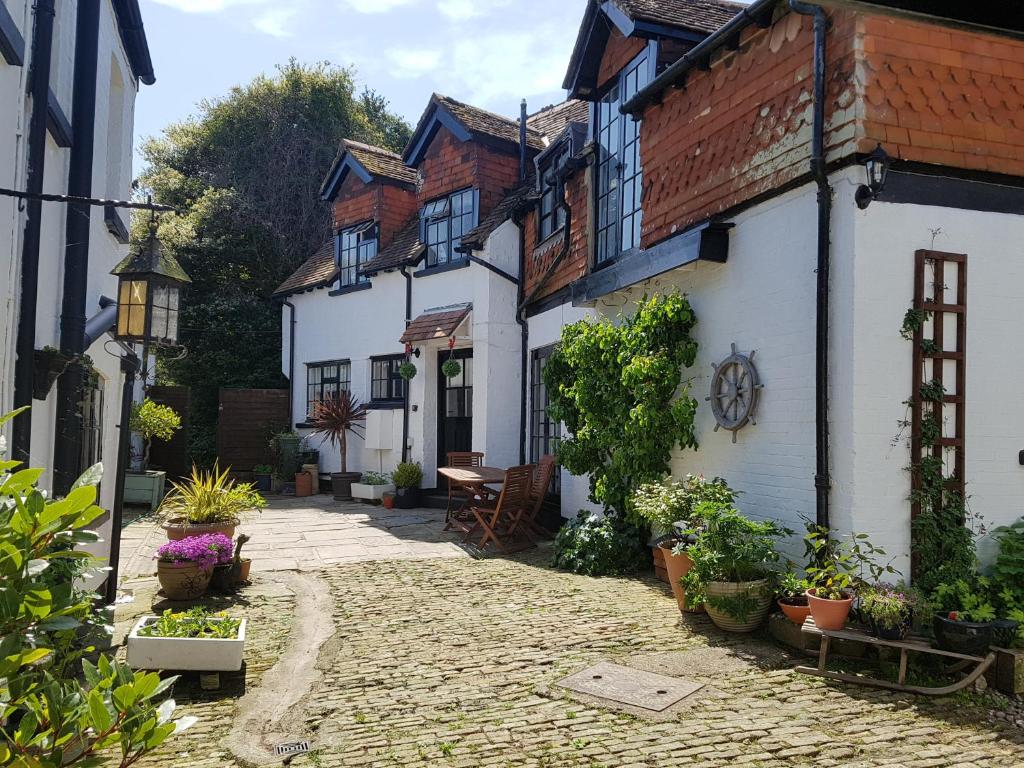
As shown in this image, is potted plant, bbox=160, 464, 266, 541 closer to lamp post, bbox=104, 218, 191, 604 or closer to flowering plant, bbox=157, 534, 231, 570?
flowering plant, bbox=157, 534, 231, 570

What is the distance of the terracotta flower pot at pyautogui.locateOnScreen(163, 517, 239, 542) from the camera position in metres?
7.11

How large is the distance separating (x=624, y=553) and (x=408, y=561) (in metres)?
2.37

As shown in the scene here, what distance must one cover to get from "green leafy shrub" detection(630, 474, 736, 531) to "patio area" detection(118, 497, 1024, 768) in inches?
30.0

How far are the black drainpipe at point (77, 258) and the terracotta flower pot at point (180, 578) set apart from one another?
107 cm

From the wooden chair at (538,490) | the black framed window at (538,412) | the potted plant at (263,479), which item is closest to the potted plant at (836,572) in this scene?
the wooden chair at (538,490)

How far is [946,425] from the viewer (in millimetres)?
5500

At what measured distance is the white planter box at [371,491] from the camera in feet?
44.0

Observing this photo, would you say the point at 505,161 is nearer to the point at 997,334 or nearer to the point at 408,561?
the point at 408,561

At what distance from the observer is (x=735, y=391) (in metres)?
6.59

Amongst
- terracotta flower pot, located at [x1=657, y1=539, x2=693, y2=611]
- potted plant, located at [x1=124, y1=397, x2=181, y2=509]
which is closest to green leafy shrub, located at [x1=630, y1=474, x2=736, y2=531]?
terracotta flower pot, located at [x1=657, y1=539, x2=693, y2=611]

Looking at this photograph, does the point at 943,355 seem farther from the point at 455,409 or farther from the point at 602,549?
the point at 455,409

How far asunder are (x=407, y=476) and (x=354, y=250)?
5.44 meters

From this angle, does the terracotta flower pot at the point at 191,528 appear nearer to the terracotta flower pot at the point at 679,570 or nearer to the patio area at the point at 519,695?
the patio area at the point at 519,695

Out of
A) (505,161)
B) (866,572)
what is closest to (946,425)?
(866,572)
